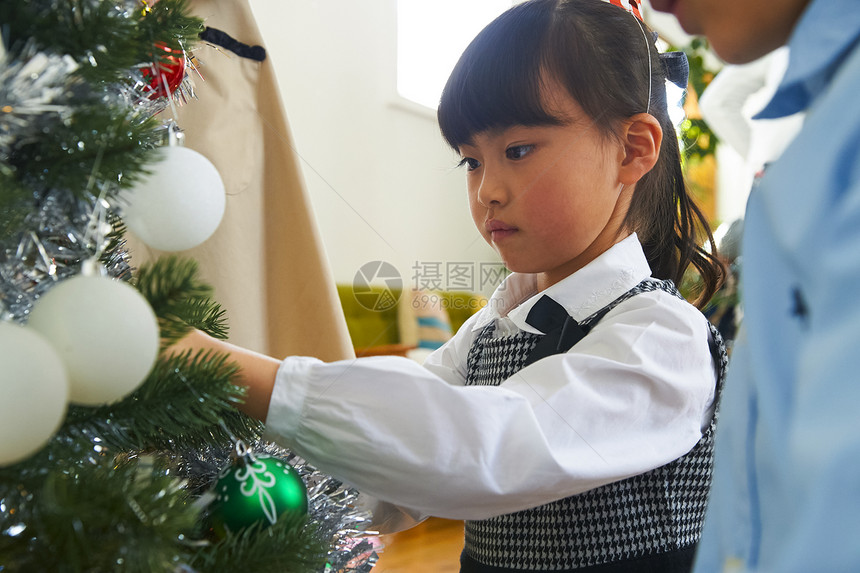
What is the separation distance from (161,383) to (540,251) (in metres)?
0.40

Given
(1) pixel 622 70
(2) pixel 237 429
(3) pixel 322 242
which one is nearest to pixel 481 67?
(1) pixel 622 70

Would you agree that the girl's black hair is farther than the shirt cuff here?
Yes

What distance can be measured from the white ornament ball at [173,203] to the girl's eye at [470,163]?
342 millimetres

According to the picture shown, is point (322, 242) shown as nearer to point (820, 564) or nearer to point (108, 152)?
point (108, 152)

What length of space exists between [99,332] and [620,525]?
0.51 m

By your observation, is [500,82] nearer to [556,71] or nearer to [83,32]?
[556,71]

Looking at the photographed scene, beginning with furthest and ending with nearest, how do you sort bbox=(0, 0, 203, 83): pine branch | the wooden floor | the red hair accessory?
the wooden floor, the red hair accessory, bbox=(0, 0, 203, 83): pine branch

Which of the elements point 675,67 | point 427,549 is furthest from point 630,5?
point 427,549

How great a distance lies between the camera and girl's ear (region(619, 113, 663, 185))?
0.72 m

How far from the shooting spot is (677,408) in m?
0.58

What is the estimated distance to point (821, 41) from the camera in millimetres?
310

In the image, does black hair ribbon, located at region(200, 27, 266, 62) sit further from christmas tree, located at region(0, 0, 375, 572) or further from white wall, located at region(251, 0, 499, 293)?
christmas tree, located at region(0, 0, 375, 572)

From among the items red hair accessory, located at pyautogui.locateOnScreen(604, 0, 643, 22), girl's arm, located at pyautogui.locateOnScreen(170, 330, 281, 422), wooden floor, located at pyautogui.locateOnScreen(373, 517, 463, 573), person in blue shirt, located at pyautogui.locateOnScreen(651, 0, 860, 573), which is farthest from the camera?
wooden floor, located at pyautogui.locateOnScreen(373, 517, 463, 573)

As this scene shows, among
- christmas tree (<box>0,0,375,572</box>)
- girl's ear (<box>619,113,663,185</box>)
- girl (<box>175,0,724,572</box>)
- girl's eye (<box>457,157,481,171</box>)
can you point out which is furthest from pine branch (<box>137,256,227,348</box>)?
girl's ear (<box>619,113,663,185</box>)
